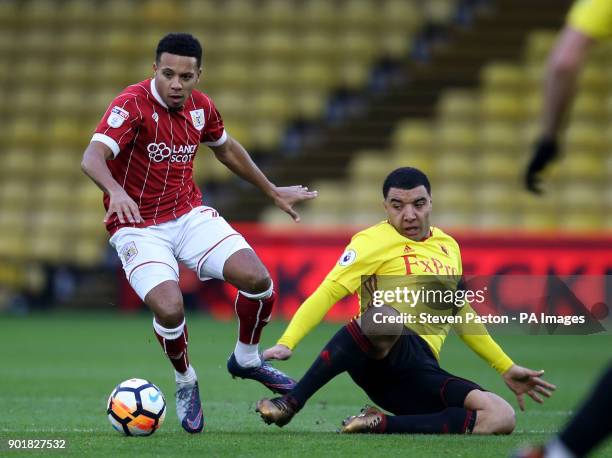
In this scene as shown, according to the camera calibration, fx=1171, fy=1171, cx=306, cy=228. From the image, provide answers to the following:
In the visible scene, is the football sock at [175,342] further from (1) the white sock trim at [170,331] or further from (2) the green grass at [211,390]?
(2) the green grass at [211,390]

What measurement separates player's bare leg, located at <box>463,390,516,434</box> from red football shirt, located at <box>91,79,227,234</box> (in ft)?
6.17

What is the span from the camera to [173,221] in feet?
20.7

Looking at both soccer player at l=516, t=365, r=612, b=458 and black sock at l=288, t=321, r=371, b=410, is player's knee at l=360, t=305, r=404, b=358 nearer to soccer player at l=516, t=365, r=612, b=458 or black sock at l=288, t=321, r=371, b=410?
black sock at l=288, t=321, r=371, b=410

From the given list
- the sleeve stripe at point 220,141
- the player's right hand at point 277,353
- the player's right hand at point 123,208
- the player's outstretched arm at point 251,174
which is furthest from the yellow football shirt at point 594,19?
the sleeve stripe at point 220,141

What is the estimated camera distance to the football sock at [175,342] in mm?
5891

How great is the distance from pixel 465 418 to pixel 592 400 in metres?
2.20

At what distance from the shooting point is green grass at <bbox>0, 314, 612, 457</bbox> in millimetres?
5316

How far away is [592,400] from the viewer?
351cm

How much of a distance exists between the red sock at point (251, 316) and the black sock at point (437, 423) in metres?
0.94

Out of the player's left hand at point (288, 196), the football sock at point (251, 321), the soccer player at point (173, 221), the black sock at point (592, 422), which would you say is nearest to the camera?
the black sock at point (592, 422)

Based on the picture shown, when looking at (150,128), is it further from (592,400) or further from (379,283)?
(592,400)

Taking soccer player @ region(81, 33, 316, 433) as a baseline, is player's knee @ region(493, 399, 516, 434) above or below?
below

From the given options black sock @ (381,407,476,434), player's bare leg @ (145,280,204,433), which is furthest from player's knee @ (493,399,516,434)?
player's bare leg @ (145,280,204,433)

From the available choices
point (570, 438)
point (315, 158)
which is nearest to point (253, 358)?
point (570, 438)
